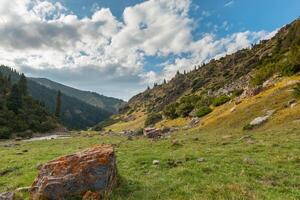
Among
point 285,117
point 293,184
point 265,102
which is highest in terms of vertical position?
point 265,102

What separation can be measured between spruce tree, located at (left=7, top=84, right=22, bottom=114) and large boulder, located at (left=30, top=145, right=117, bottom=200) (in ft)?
318

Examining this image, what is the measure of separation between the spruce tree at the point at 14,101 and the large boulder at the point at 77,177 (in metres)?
96.9

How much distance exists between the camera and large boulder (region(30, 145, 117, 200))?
12031 mm

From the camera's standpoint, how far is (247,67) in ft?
493

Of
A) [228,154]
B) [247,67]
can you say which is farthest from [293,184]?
[247,67]

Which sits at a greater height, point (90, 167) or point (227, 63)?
point (227, 63)

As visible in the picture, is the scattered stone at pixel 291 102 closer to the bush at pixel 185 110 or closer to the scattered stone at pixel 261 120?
the scattered stone at pixel 261 120

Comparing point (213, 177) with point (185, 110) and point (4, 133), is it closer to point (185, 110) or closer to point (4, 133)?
point (4, 133)

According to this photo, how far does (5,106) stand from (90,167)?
98.4 meters

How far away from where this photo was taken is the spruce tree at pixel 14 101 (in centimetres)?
10100

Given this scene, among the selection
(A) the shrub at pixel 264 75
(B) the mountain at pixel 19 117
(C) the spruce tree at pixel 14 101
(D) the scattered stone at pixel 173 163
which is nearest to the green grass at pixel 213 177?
(D) the scattered stone at pixel 173 163

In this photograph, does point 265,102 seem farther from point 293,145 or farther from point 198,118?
point 293,145

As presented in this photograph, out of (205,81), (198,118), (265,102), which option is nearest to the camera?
(265,102)

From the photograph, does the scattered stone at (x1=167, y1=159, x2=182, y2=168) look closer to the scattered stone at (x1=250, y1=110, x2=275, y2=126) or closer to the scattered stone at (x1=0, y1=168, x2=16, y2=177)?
the scattered stone at (x1=0, y1=168, x2=16, y2=177)
